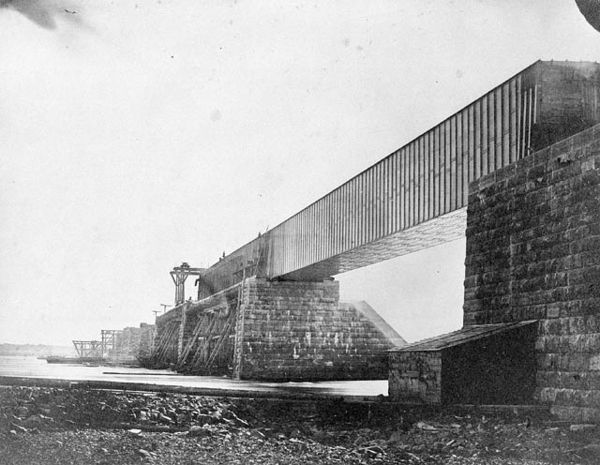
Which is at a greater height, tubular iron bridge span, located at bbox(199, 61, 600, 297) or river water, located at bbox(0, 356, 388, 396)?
tubular iron bridge span, located at bbox(199, 61, 600, 297)

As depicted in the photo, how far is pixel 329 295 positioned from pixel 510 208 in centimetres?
1508

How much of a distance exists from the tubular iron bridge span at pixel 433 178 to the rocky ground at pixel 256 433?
5.06 metres

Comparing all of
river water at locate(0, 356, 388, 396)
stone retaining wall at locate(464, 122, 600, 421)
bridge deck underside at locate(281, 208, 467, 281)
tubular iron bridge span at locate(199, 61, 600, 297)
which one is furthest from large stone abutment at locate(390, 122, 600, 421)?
river water at locate(0, 356, 388, 396)

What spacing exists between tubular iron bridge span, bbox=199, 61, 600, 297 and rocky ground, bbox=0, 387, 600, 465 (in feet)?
16.6

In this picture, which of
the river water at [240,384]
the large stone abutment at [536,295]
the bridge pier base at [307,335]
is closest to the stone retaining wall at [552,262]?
the large stone abutment at [536,295]

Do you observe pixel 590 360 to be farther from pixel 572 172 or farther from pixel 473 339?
pixel 572 172

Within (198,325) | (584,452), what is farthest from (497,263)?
(198,325)

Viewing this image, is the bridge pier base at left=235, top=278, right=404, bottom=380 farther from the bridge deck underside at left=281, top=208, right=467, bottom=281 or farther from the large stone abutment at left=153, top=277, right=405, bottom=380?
the bridge deck underside at left=281, top=208, right=467, bottom=281

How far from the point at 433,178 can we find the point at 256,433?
7.92 m

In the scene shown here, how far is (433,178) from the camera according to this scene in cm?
1569

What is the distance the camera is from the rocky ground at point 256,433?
26.0 feet

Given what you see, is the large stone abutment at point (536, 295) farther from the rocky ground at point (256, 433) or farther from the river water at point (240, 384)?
the river water at point (240, 384)

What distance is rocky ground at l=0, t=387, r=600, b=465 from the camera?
7930 mm

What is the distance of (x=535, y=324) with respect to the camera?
35.1 feet
